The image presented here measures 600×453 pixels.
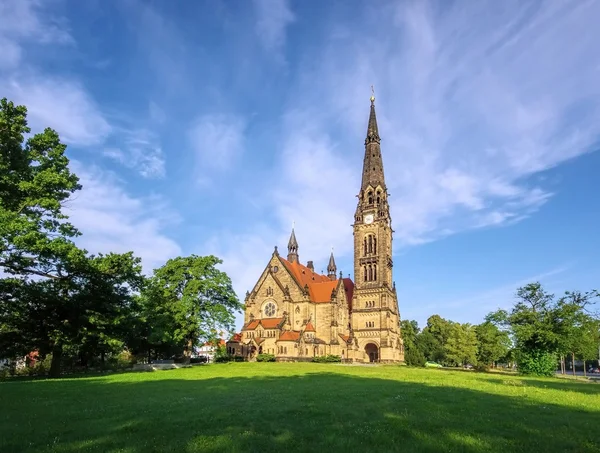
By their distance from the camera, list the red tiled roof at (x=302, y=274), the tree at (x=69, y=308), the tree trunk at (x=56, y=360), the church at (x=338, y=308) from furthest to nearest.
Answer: the red tiled roof at (x=302, y=274) < the church at (x=338, y=308) < the tree trunk at (x=56, y=360) < the tree at (x=69, y=308)

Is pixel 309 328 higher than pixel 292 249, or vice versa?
pixel 292 249

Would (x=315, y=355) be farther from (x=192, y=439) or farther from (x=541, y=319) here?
(x=192, y=439)

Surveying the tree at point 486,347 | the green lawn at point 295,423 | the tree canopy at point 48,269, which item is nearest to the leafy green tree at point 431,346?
the tree at point 486,347

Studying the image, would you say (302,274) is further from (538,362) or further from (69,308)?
(69,308)

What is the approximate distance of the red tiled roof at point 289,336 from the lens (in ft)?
201

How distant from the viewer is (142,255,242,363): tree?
43875 millimetres

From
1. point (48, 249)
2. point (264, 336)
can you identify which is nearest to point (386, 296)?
point (264, 336)

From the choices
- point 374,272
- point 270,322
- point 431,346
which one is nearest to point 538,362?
point 374,272

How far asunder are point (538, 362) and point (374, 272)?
3346cm

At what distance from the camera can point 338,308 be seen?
2589 inches

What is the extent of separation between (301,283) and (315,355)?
12123 mm

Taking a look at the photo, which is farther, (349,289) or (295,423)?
(349,289)

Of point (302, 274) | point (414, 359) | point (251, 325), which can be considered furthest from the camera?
point (302, 274)

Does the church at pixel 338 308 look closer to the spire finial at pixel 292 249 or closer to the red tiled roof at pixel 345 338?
the red tiled roof at pixel 345 338
